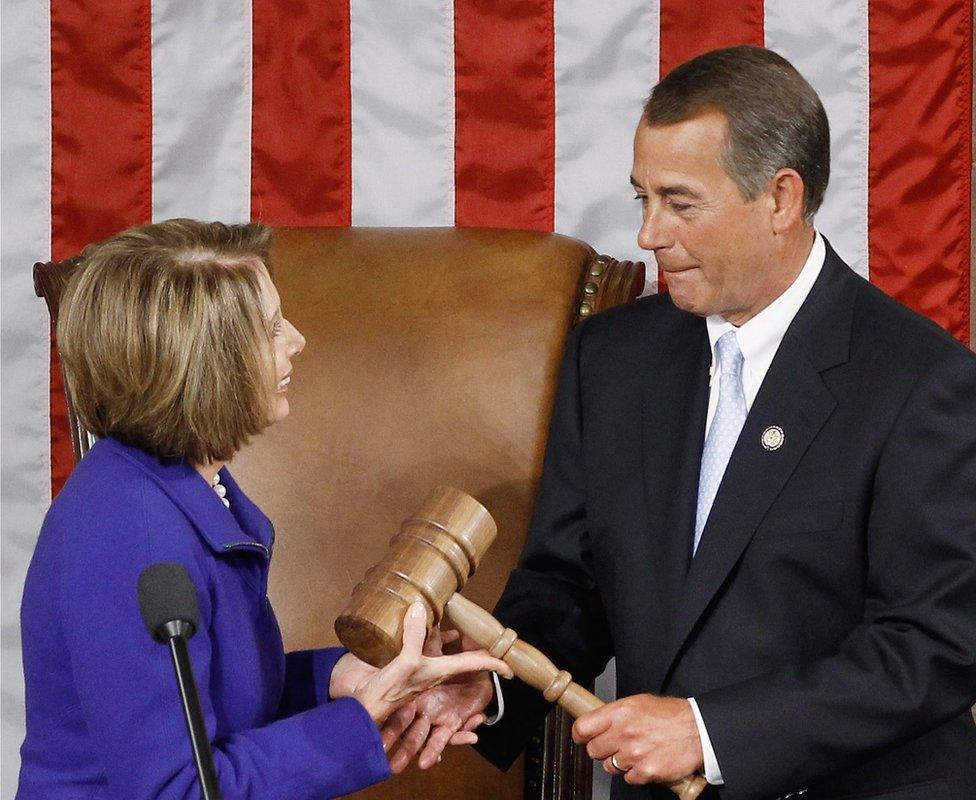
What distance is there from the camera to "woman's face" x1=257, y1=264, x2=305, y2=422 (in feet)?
6.22

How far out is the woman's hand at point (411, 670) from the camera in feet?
6.06

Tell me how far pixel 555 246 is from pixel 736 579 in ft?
3.07

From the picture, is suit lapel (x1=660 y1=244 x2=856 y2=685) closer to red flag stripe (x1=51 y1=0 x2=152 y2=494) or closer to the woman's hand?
the woman's hand

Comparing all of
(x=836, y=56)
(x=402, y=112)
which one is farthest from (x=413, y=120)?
(x=836, y=56)

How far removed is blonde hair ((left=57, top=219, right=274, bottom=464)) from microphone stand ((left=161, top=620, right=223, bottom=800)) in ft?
1.51

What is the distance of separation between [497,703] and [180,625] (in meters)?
0.89

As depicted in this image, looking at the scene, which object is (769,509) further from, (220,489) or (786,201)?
(220,489)

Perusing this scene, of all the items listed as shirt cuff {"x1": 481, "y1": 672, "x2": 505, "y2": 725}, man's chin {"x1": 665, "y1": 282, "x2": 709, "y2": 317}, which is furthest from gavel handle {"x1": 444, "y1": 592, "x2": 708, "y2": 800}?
man's chin {"x1": 665, "y1": 282, "x2": 709, "y2": 317}

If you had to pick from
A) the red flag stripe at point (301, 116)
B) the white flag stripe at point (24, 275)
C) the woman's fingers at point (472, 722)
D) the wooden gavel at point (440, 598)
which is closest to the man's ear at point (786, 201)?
the wooden gavel at point (440, 598)

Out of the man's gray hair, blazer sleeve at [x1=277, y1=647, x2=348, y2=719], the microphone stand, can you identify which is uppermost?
the man's gray hair

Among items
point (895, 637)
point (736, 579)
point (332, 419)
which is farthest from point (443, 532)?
point (332, 419)

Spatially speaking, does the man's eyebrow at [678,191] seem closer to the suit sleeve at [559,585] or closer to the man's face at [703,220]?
the man's face at [703,220]

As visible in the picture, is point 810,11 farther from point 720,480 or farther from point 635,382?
point 720,480

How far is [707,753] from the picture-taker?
194cm
